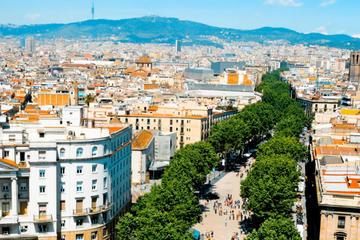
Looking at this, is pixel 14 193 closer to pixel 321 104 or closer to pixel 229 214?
pixel 229 214

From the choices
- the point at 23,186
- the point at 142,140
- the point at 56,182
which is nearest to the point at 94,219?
the point at 56,182

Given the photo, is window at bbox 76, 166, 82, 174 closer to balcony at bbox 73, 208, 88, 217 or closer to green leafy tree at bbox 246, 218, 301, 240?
balcony at bbox 73, 208, 88, 217

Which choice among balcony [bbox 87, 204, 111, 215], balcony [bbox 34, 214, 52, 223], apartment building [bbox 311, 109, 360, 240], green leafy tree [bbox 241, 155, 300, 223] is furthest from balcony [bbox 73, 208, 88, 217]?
apartment building [bbox 311, 109, 360, 240]

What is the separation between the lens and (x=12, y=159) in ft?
156

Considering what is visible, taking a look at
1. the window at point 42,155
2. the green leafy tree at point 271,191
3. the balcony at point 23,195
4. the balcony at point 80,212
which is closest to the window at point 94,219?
the balcony at point 80,212

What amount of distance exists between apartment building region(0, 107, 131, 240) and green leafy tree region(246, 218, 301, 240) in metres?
14.2

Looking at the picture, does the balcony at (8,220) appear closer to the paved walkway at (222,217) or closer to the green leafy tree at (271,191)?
the paved walkway at (222,217)

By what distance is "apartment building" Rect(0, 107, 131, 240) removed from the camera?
46.6 metres

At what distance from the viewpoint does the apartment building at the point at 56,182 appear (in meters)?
46.6

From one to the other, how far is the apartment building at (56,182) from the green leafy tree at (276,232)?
559 inches

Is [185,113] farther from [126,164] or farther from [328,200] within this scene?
[328,200]

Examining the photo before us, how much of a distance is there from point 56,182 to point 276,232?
18.9m

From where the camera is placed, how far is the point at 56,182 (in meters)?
47.0

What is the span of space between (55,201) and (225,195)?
33090mm
